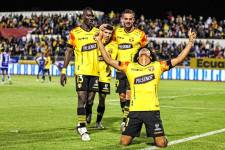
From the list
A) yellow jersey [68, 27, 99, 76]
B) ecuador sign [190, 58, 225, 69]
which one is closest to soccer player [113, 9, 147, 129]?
yellow jersey [68, 27, 99, 76]

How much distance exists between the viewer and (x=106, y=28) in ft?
38.3

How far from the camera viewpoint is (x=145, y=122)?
33.5 ft

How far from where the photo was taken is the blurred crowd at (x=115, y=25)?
45.8 m

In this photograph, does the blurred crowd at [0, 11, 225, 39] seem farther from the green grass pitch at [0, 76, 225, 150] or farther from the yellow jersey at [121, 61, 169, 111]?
the yellow jersey at [121, 61, 169, 111]

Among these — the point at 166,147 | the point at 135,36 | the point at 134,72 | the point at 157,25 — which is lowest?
the point at 166,147

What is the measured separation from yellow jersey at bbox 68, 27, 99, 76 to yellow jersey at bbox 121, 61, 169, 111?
1.53m

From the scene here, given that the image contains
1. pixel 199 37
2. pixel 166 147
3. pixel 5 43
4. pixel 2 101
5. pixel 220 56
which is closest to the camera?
pixel 166 147

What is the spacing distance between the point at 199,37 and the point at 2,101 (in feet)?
97.8

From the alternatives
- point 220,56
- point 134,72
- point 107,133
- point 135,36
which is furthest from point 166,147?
point 220,56

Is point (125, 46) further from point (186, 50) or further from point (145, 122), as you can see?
point (145, 122)

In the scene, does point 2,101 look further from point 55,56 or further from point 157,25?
point 157,25

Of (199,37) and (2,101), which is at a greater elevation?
(199,37)

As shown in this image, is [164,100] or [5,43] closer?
[164,100]

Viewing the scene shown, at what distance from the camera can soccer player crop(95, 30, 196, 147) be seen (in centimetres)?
1021
